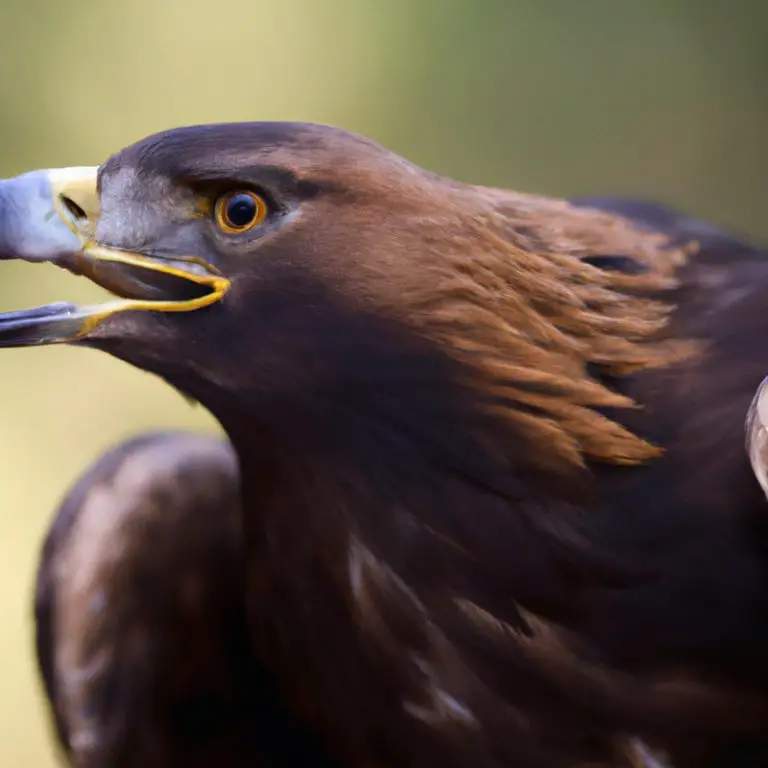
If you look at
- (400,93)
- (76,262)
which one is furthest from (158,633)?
(400,93)

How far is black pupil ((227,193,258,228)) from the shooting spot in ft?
2.96

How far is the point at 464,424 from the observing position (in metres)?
0.92

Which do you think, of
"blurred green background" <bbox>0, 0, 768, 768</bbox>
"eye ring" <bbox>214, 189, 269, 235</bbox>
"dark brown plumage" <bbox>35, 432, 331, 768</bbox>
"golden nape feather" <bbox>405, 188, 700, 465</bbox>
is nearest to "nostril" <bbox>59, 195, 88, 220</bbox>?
"eye ring" <bbox>214, 189, 269, 235</bbox>

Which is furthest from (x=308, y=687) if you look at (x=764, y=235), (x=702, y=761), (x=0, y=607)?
(x=764, y=235)

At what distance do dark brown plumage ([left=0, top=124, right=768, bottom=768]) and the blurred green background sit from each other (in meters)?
1.62

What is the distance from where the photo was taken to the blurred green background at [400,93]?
100 inches

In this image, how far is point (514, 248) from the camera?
0.94m

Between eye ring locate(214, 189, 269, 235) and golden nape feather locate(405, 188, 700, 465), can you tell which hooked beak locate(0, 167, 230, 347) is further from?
golden nape feather locate(405, 188, 700, 465)

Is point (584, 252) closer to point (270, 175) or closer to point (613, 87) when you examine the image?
point (270, 175)

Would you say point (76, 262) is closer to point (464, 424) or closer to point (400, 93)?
point (464, 424)

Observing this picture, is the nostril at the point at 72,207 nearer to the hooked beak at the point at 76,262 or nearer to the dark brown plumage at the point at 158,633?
the hooked beak at the point at 76,262

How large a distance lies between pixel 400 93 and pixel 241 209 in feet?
5.91

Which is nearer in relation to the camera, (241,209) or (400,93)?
(241,209)

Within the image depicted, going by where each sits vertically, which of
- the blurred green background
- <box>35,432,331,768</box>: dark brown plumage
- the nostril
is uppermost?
the nostril
